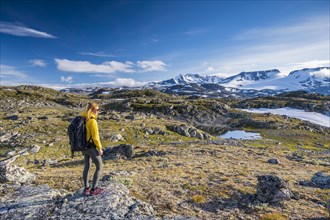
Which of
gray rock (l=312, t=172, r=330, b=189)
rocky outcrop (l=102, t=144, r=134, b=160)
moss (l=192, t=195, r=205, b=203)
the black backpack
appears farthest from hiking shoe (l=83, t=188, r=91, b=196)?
rocky outcrop (l=102, t=144, r=134, b=160)

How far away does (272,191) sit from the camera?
539 inches

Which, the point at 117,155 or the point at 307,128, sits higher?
the point at 117,155

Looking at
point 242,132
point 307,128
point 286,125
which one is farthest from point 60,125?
point 307,128

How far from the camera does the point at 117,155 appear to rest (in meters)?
28.5

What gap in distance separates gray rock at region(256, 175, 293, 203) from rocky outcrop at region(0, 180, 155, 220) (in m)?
6.10

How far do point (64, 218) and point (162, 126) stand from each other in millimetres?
52489

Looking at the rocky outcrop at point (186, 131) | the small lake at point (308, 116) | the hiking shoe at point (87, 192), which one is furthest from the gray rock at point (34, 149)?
the small lake at point (308, 116)

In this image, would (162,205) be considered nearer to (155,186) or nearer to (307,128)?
(155,186)

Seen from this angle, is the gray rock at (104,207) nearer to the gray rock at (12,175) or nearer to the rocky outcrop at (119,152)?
the gray rock at (12,175)

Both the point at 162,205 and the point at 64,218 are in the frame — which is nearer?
the point at 64,218

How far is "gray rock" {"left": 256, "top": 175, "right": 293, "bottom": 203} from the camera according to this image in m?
13.5

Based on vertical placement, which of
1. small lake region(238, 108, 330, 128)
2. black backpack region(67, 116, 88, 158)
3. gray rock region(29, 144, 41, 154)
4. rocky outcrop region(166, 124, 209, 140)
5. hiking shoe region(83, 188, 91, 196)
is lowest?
small lake region(238, 108, 330, 128)

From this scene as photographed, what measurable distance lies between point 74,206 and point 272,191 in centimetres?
973

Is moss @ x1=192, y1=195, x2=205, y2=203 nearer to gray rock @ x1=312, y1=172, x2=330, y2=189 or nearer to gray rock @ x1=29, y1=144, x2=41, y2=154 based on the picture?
gray rock @ x1=312, y1=172, x2=330, y2=189
